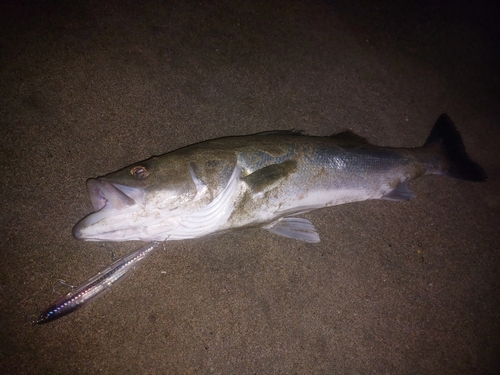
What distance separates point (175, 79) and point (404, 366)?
4045 millimetres

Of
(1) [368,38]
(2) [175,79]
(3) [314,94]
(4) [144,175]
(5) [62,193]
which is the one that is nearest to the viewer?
(4) [144,175]

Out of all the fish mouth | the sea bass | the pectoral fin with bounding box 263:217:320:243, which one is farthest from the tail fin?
the fish mouth

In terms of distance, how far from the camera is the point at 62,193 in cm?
256

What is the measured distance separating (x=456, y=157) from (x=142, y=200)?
3.61 metres

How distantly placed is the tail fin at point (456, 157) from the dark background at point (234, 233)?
0.19 metres

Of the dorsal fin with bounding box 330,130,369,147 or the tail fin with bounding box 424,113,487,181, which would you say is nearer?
the dorsal fin with bounding box 330,130,369,147

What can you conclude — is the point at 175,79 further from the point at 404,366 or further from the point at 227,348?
the point at 404,366

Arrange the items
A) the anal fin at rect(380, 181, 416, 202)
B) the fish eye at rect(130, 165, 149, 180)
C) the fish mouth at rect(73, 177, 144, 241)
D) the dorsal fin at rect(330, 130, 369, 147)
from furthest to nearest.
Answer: the anal fin at rect(380, 181, 416, 202) → the dorsal fin at rect(330, 130, 369, 147) → the fish eye at rect(130, 165, 149, 180) → the fish mouth at rect(73, 177, 144, 241)

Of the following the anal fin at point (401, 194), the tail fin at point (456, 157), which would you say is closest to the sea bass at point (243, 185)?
the anal fin at point (401, 194)

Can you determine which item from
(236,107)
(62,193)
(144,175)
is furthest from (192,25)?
(62,193)

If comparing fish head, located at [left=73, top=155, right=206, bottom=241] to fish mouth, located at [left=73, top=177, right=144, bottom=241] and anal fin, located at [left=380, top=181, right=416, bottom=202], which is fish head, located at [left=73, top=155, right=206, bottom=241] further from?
anal fin, located at [left=380, top=181, right=416, bottom=202]

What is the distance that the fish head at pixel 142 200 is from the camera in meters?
1.90

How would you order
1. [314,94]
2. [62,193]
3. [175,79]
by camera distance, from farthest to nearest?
1. [314,94]
2. [175,79]
3. [62,193]

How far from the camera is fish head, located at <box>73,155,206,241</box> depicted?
6.24 ft
